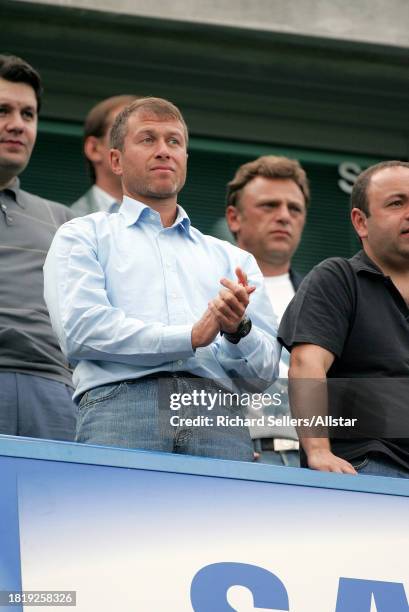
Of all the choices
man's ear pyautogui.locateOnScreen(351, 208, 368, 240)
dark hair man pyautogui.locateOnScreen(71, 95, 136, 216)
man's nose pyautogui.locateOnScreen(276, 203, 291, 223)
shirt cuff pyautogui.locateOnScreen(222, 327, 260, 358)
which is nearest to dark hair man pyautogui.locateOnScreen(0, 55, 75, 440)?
dark hair man pyautogui.locateOnScreen(71, 95, 136, 216)

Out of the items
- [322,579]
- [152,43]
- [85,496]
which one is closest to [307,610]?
[322,579]

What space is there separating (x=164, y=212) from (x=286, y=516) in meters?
1.18

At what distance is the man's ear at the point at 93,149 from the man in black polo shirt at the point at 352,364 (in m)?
1.60

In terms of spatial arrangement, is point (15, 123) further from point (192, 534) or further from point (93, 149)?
point (192, 534)

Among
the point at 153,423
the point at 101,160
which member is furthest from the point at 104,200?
the point at 153,423

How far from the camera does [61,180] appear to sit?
9.12m

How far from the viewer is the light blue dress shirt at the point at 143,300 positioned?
4.30 metres

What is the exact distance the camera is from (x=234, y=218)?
246 inches

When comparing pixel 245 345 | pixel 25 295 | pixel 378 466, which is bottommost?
pixel 378 466

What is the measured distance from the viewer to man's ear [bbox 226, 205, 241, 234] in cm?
622

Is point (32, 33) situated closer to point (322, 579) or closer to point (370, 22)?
point (370, 22)

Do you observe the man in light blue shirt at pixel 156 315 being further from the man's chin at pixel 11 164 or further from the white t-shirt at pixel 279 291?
the white t-shirt at pixel 279 291

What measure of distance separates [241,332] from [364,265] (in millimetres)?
625

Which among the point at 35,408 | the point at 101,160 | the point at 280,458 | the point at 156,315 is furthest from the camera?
the point at 101,160
